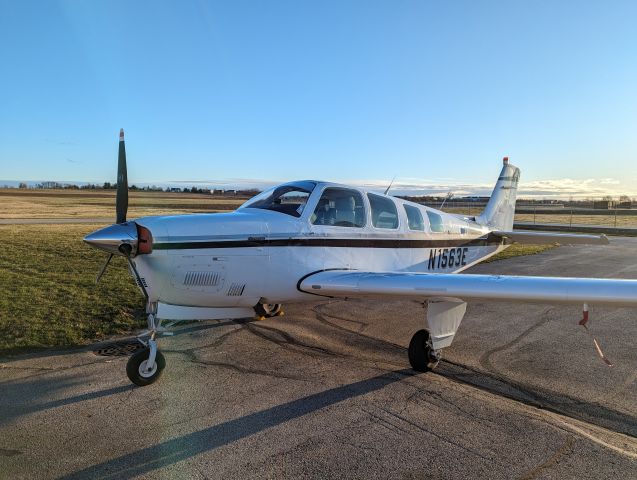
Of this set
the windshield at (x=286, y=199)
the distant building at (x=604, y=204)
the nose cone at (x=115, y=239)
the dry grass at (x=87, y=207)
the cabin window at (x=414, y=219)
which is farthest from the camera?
the distant building at (x=604, y=204)

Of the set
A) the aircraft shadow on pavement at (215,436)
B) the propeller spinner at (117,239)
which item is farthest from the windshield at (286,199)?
the aircraft shadow on pavement at (215,436)

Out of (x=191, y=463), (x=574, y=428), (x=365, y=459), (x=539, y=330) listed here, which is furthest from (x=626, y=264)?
(x=191, y=463)

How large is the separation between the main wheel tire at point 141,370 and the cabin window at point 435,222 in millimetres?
5136

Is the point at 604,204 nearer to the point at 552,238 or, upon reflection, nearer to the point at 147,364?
the point at 552,238

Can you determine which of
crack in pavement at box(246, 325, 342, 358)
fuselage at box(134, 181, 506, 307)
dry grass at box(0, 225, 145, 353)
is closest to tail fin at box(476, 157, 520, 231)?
fuselage at box(134, 181, 506, 307)

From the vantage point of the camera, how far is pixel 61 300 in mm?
8297

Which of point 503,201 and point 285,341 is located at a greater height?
point 503,201

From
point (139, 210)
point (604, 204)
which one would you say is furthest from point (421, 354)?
point (604, 204)

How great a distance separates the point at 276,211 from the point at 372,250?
1.68 meters

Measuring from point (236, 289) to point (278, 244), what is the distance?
0.76 m

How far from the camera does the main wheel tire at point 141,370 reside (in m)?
4.90

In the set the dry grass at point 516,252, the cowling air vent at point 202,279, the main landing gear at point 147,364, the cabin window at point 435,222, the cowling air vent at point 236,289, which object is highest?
the cabin window at point 435,222

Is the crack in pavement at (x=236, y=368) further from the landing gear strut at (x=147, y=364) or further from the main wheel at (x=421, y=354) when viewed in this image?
the main wheel at (x=421, y=354)

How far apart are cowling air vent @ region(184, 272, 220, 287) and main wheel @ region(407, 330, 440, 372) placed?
254 centimetres
